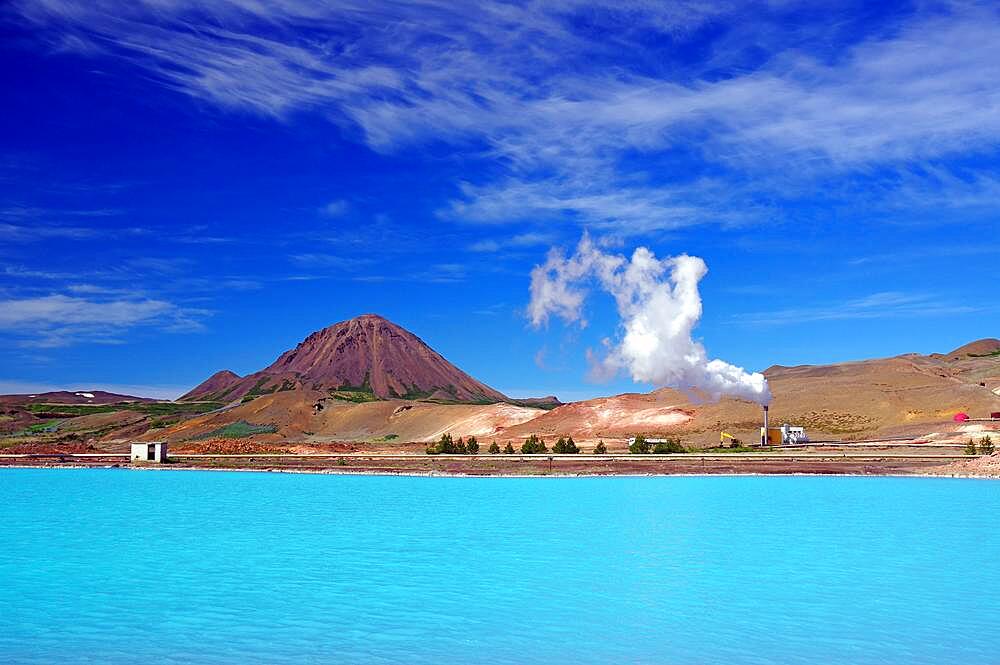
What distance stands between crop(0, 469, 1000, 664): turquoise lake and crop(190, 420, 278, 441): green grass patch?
67.0 metres

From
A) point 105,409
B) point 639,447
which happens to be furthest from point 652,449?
point 105,409

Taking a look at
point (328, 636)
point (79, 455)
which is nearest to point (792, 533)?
point (328, 636)

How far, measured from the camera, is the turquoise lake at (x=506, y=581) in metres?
13.8

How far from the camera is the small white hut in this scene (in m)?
64.6

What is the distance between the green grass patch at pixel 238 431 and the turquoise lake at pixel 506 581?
2639 inches

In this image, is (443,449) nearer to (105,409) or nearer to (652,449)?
(652,449)

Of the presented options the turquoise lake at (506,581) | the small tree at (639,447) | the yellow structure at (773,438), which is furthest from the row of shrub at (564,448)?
the turquoise lake at (506,581)

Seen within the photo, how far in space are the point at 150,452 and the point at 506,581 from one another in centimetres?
5352

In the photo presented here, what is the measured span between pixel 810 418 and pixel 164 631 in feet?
265

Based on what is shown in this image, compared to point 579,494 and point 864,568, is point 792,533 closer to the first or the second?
point 864,568

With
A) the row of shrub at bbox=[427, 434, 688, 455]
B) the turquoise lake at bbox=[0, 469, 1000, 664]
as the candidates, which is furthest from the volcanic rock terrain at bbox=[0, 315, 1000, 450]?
the turquoise lake at bbox=[0, 469, 1000, 664]

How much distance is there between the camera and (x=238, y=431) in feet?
340

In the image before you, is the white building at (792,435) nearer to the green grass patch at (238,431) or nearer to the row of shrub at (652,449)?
the row of shrub at (652,449)

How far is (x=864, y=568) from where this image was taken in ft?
67.0
